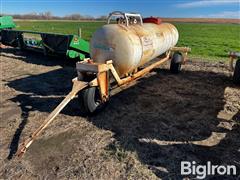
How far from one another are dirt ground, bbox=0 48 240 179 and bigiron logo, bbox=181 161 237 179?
0.32 feet

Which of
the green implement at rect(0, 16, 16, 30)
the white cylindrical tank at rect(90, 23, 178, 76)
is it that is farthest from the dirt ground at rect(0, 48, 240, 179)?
the green implement at rect(0, 16, 16, 30)

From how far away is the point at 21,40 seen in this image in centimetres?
1281

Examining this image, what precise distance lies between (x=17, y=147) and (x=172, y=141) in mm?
2776

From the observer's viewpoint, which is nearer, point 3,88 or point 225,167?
point 225,167

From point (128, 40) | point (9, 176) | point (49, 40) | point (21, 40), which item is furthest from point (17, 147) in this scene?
point (21, 40)

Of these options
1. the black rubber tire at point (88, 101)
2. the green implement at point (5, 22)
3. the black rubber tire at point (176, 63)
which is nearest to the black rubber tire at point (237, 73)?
the black rubber tire at point (176, 63)

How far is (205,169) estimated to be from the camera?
153 inches

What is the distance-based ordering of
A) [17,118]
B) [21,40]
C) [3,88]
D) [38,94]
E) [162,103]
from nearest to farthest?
[17,118], [162,103], [38,94], [3,88], [21,40]

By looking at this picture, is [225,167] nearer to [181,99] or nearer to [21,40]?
[181,99]

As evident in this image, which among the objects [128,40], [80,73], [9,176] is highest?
[128,40]

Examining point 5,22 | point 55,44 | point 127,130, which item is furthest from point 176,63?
point 5,22

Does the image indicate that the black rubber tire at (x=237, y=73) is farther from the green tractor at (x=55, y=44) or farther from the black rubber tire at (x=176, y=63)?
the green tractor at (x=55, y=44)

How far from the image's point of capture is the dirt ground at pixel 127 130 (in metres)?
3.98

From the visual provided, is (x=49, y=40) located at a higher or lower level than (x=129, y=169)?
higher
